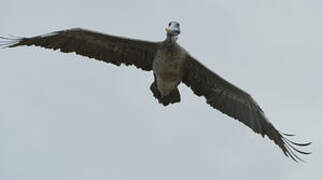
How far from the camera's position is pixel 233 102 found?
20.3 metres

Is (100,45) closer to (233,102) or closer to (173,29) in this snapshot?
(173,29)

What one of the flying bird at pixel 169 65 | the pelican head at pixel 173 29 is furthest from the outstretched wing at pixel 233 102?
the pelican head at pixel 173 29

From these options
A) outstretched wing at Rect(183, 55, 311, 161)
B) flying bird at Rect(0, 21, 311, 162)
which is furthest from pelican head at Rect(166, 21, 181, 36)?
outstretched wing at Rect(183, 55, 311, 161)

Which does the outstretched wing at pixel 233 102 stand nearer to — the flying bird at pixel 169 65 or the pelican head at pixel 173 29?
the flying bird at pixel 169 65

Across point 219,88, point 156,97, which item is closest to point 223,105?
point 219,88

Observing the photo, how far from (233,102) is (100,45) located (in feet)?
11.4

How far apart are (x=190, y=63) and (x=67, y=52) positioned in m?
2.82

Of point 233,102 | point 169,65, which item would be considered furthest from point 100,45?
point 233,102

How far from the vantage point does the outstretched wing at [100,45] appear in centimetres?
1908

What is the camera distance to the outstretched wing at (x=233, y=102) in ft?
65.6

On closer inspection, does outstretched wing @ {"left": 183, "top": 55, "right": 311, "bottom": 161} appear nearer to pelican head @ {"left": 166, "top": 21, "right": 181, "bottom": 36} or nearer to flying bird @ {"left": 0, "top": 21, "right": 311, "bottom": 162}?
flying bird @ {"left": 0, "top": 21, "right": 311, "bottom": 162}

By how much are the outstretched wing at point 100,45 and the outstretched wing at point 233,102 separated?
1.22 m

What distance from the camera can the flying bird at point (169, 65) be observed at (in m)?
18.9

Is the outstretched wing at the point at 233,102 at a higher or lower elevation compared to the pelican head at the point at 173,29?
lower
